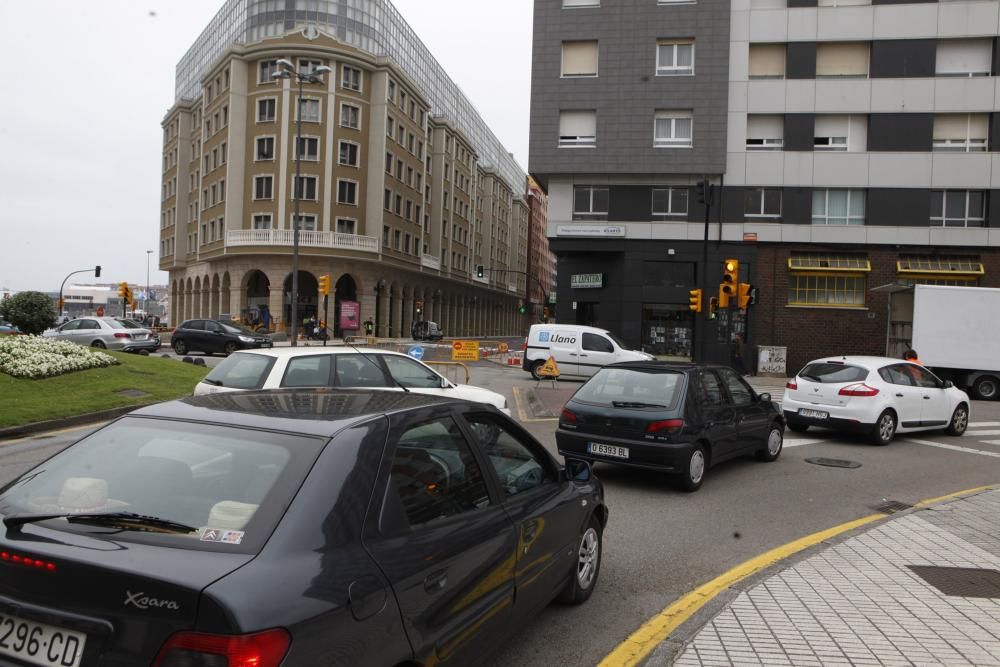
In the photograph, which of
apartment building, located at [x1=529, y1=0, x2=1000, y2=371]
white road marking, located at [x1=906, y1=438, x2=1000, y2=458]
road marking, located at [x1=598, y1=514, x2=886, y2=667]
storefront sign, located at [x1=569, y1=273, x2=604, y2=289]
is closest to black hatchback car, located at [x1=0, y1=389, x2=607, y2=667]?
road marking, located at [x1=598, y1=514, x2=886, y2=667]

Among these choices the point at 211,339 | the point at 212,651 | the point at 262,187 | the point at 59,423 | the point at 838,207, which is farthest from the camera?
the point at 262,187

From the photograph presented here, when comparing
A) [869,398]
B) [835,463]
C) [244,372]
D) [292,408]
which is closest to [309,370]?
[244,372]

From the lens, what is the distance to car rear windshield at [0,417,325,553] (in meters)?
2.26

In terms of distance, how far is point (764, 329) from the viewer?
29.5 metres

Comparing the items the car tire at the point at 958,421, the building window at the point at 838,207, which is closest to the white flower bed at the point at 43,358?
the car tire at the point at 958,421

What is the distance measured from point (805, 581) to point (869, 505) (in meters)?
3.39

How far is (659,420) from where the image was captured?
762 centimetres

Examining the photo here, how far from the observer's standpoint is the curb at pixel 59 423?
10242 mm

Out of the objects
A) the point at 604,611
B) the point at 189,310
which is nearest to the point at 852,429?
the point at 604,611

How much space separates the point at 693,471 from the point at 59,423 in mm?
9864

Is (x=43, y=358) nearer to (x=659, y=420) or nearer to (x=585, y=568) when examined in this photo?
(x=659, y=420)

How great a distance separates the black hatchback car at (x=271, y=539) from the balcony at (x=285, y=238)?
47486 millimetres

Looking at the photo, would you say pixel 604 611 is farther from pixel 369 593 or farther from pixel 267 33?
pixel 267 33

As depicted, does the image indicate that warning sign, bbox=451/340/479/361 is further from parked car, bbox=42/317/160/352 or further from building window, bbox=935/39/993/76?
building window, bbox=935/39/993/76
